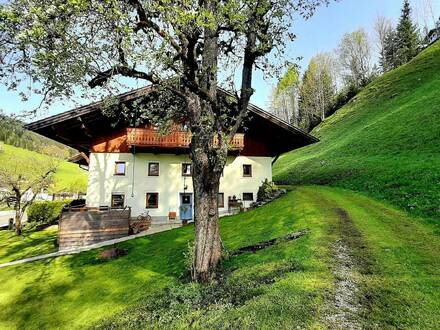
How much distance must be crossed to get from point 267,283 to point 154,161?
18.8 m

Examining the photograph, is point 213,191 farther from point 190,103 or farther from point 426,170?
point 426,170

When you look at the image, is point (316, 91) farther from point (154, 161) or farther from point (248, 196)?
point (154, 161)

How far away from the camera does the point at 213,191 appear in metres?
9.34

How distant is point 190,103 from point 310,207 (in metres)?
9.13

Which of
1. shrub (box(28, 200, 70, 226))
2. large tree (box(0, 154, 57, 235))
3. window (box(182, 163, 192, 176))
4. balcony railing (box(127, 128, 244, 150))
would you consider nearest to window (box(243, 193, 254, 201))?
balcony railing (box(127, 128, 244, 150))

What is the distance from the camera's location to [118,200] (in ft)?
78.6

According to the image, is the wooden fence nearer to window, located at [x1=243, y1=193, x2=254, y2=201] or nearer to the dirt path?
window, located at [x1=243, y1=193, x2=254, y2=201]

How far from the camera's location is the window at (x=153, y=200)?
24.5 meters

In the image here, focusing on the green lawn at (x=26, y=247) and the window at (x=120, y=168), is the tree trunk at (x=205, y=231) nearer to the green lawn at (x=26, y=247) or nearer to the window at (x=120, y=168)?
the green lawn at (x=26, y=247)

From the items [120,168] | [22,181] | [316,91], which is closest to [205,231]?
[120,168]

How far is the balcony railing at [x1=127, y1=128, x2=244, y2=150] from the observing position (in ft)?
74.1

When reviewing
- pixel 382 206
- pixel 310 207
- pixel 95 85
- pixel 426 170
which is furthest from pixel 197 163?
pixel 426 170

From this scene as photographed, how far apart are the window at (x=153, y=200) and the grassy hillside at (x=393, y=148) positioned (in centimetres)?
1451

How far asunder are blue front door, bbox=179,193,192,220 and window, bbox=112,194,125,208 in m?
4.78
